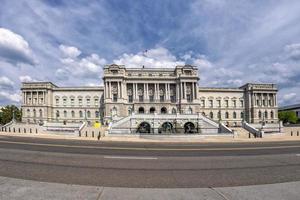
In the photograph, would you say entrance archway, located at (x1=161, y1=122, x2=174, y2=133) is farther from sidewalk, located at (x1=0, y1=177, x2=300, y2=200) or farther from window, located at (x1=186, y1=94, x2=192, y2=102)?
sidewalk, located at (x1=0, y1=177, x2=300, y2=200)

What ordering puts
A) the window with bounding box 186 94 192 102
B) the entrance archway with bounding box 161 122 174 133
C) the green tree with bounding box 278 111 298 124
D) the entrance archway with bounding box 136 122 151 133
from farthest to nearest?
the green tree with bounding box 278 111 298 124 → the window with bounding box 186 94 192 102 → the entrance archway with bounding box 136 122 151 133 → the entrance archway with bounding box 161 122 174 133

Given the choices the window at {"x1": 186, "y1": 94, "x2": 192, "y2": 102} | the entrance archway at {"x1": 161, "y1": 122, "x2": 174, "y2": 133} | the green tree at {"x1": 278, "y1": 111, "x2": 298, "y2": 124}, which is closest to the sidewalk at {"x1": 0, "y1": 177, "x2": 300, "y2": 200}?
the entrance archway at {"x1": 161, "y1": 122, "x2": 174, "y2": 133}

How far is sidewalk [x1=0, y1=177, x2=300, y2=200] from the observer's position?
4.89 meters

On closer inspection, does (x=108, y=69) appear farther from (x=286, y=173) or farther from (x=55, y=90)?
(x=286, y=173)

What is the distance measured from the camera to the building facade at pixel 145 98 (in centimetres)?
7538

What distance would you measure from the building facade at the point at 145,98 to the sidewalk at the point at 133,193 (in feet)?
211

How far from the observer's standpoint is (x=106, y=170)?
8164 millimetres

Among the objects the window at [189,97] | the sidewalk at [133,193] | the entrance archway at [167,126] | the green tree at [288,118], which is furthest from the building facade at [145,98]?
the sidewalk at [133,193]

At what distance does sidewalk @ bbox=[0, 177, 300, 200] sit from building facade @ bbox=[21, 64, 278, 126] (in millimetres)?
64207

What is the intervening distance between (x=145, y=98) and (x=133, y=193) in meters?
72.6

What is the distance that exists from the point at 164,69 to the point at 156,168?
2899 inches

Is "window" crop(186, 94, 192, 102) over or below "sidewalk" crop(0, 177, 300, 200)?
over

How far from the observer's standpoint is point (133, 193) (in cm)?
526

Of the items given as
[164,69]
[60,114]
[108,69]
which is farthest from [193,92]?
[60,114]
